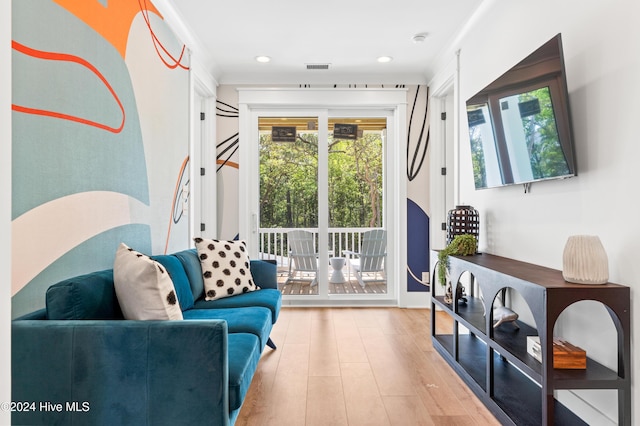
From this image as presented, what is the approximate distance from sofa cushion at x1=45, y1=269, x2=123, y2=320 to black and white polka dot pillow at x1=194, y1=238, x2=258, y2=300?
1.15 meters

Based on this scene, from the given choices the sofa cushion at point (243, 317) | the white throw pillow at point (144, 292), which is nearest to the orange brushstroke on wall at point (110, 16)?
the white throw pillow at point (144, 292)

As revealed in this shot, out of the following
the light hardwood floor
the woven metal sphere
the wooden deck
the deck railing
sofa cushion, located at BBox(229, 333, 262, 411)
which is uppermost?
the woven metal sphere

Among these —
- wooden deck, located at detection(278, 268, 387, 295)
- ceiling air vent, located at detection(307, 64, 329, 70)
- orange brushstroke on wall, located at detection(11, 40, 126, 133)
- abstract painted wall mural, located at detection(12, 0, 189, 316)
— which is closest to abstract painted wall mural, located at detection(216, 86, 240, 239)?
wooden deck, located at detection(278, 268, 387, 295)

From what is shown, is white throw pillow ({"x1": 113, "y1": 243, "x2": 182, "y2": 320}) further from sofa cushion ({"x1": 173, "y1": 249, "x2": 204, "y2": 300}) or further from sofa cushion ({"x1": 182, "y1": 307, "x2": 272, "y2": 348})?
sofa cushion ({"x1": 173, "y1": 249, "x2": 204, "y2": 300})

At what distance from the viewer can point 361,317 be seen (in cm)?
411

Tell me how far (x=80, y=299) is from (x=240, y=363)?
0.69 metres

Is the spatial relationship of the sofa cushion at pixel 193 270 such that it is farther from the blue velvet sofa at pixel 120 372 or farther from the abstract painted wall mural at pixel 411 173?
the abstract painted wall mural at pixel 411 173

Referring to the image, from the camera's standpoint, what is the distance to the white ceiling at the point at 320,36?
3.02m

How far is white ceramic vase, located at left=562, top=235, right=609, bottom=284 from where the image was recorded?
1628 millimetres

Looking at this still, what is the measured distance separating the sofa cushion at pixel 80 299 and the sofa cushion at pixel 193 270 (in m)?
0.96

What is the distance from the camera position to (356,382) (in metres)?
2.48

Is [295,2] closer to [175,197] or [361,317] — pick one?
[175,197]

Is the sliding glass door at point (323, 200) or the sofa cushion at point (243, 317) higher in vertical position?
the sliding glass door at point (323, 200)

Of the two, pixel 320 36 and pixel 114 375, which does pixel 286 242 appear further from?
pixel 114 375
